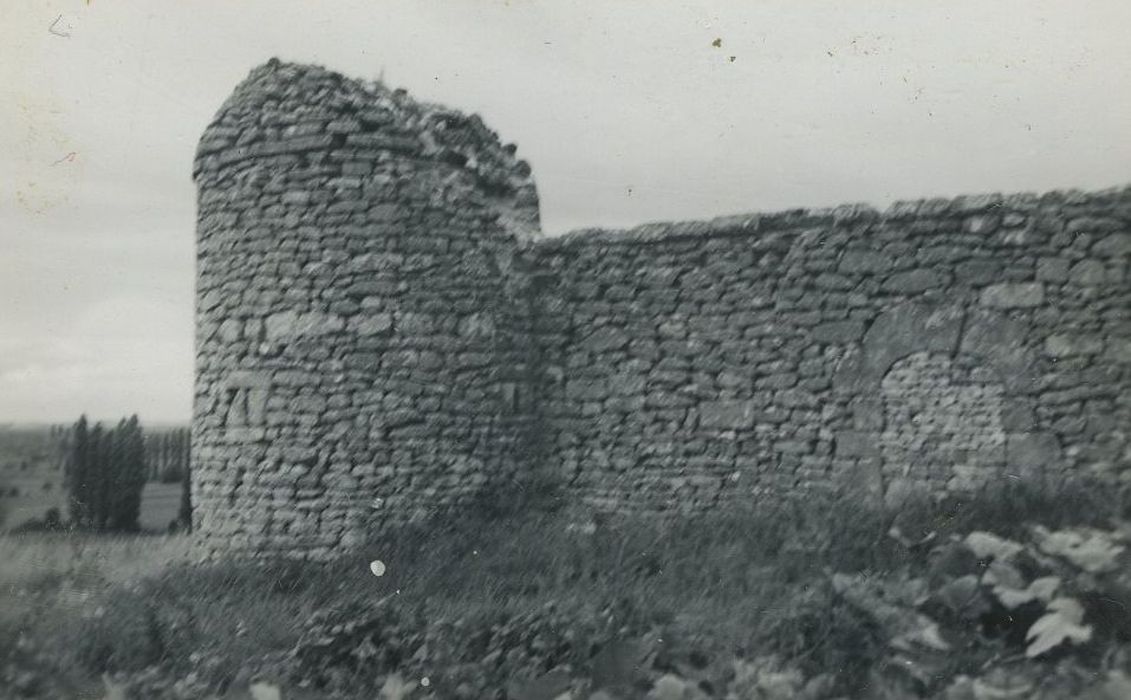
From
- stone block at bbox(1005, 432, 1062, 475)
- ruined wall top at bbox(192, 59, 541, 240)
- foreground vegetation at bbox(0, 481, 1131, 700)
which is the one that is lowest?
foreground vegetation at bbox(0, 481, 1131, 700)

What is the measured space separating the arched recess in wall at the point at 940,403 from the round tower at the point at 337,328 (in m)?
2.73

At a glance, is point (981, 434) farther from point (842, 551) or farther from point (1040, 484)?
point (842, 551)

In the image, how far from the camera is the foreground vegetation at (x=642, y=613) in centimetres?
429

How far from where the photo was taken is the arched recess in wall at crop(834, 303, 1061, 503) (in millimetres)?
6789

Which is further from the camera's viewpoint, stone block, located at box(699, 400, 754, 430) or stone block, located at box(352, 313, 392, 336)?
stone block, located at box(699, 400, 754, 430)

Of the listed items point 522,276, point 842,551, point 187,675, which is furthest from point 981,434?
point 187,675

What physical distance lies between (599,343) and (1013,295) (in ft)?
10.2

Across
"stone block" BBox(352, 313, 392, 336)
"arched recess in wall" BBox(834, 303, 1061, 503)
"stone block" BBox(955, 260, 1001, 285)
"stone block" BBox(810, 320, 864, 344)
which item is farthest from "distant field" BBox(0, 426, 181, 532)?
"stone block" BBox(955, 260, 1001, 285)

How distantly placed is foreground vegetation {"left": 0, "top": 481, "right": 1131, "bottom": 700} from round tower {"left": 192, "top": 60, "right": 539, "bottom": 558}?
0.42 m

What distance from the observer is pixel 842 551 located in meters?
6.13

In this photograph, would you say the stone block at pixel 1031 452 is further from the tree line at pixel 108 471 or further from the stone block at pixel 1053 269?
the tree line at pixel 108 471

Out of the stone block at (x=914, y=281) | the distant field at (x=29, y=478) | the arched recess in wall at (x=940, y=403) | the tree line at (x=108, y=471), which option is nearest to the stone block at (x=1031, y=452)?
the arched recess in wall at (x=940, y=403)

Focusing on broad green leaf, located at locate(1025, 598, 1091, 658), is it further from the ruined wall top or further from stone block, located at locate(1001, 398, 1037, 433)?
the ruined wall top

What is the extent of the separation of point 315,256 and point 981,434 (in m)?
4.99
